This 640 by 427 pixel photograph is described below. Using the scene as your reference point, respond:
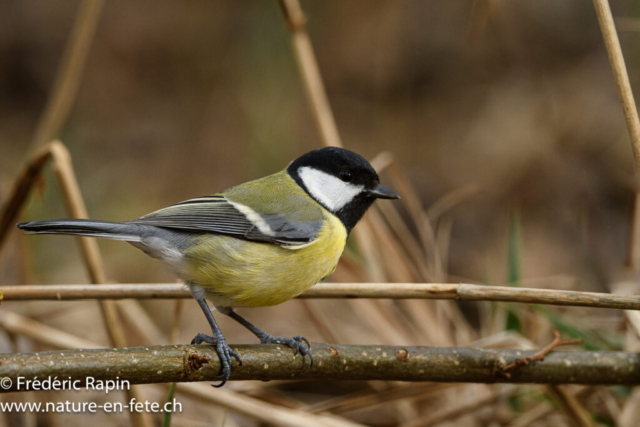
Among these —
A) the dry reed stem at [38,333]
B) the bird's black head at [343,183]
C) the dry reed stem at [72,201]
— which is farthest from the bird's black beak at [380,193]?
the dry reed stem at [38,333]

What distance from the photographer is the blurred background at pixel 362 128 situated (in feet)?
10.8

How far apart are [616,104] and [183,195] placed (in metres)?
3.26

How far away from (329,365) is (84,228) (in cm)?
73

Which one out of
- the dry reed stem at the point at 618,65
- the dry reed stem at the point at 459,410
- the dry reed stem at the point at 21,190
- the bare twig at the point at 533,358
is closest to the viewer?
the dry reed stem at the point at 618,65

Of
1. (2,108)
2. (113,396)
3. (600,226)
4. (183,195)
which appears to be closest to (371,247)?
(113,396)

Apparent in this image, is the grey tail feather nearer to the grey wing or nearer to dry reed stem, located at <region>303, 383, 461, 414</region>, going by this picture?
the grey wing

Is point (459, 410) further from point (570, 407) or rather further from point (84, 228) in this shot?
point (84, 228)

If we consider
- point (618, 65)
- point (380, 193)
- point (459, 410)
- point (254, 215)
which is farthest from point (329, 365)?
point (618, 65)

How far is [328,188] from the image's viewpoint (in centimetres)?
207

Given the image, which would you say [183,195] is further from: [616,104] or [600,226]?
[616,104]

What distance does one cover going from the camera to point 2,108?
477 cm

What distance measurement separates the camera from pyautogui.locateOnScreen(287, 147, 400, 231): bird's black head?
201 centimetres

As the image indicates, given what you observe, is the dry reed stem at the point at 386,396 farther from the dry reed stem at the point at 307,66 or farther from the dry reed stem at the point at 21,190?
the dry reed stem at the point at 21,190

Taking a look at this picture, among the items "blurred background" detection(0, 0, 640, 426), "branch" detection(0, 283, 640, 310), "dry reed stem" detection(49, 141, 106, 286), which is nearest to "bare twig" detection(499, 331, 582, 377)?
"branch" detection(0, 283, 640, 310)
